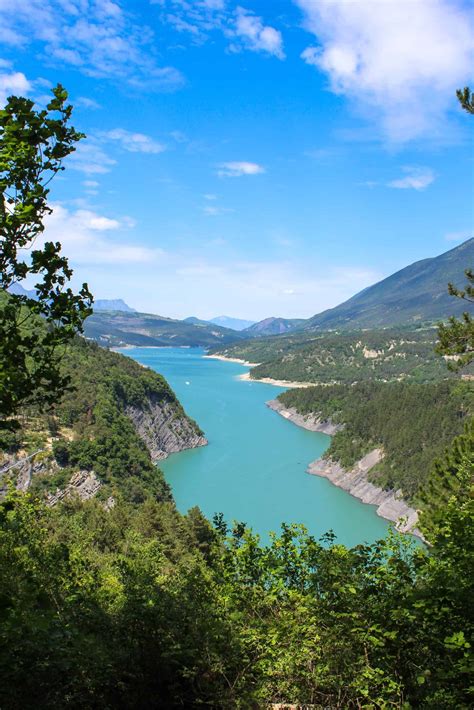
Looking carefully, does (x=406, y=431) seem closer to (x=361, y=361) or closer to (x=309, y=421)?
(x=309, y=421)

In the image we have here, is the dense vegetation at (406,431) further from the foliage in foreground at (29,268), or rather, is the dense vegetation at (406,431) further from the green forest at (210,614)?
the foliage in foreground at (29,268)

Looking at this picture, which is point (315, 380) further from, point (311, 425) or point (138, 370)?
point (138, 370)

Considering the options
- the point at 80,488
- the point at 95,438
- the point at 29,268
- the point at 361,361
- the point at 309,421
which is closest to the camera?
the point at 29,268

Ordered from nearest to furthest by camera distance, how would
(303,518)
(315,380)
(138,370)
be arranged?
(303,518) → (138,370) → (315,380)

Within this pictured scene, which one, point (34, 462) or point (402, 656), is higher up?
point (402, 656)

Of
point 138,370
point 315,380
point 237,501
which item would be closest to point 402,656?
point 237,501

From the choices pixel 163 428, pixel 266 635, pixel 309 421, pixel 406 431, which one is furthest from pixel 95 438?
pixel 309 421

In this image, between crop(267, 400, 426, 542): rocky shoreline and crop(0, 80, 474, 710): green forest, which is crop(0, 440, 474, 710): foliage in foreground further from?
crop(267, 400, 426, 542): rocky shoreline
